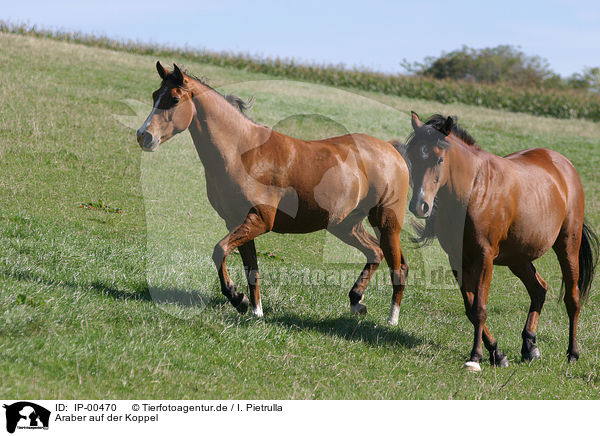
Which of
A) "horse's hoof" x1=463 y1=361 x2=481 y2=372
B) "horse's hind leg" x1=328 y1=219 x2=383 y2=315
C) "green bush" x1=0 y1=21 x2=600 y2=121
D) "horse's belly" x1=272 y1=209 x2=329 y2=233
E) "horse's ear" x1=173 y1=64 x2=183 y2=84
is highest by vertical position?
"green bush" x1=0 y1=21 x2=600 y2=121

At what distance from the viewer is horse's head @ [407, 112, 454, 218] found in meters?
5.81

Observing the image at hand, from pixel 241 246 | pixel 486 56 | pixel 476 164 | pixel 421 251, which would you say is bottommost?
pixel 421 251

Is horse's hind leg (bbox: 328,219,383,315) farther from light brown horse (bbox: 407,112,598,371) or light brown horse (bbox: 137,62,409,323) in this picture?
light brown horse (bbox: 407,112,598,371)

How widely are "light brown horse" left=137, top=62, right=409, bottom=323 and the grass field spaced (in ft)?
2.27

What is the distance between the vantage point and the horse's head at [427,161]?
581 cm

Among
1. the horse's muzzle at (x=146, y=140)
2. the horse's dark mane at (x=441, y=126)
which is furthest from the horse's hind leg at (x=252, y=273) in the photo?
the horse's dark mane at (x=441, y=126)

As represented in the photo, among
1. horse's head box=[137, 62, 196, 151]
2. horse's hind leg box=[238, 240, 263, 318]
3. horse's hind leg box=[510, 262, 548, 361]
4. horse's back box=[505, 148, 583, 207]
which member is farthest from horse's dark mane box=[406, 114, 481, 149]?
horse's head box=[137, 62, 196, 151]

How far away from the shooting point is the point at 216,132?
620cm

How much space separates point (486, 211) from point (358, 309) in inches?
80.7

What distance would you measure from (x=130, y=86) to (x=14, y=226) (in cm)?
1720

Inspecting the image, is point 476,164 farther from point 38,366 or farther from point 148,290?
point 38,366

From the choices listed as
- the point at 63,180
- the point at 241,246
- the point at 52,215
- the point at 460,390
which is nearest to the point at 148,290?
the point at 241,246

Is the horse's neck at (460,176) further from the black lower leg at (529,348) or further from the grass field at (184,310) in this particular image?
the black lower leg at (529,348)
